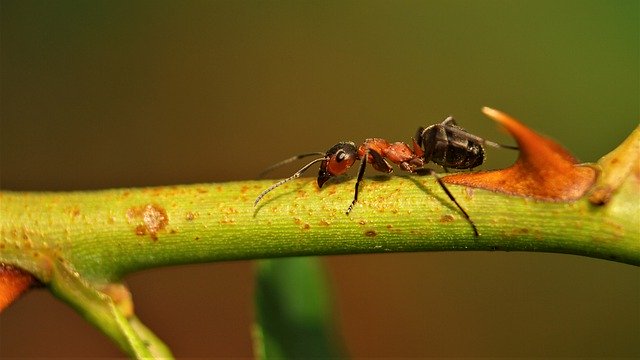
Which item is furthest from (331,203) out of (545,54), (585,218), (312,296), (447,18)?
(447,18)

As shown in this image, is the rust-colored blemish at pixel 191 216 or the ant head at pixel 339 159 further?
the ant head at pixel 339 159

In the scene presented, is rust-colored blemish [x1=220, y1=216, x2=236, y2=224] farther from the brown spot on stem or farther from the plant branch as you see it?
the brown spot on stem

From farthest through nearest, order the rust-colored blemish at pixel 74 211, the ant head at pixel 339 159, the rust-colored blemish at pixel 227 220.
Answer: the ant head at pixel 339 159 < the rust-colored blemish at pixel 74 211 < the rust-colored blemish at pixel 227 220

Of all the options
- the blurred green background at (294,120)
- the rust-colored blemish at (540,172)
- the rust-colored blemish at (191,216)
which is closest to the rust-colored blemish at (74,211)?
the rust-colored blemish at (191,216)

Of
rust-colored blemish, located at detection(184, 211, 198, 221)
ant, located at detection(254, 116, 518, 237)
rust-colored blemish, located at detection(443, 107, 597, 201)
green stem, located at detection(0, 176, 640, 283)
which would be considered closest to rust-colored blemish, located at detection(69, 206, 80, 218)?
green stem, located at detection(0, 176, 640, 283)

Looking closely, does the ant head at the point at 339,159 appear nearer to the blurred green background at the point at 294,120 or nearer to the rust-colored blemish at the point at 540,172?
the rust-colored blemish at the point at 540,172

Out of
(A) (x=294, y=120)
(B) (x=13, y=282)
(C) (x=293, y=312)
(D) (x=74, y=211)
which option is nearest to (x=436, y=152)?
(C) (x=293, y=312)

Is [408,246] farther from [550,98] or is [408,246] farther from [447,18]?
[447,18]

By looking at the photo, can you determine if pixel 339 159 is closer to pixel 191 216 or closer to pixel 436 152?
pixel 436 152
